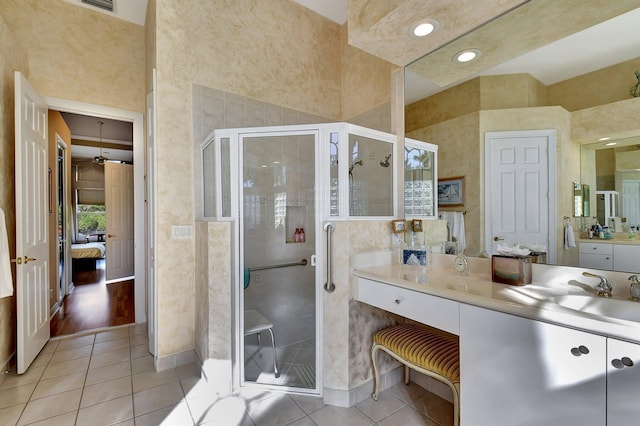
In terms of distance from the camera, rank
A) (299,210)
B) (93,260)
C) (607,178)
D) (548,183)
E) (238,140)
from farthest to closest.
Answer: (93,260) < (299,210) < (238,140) < (548,183) < (607,178)

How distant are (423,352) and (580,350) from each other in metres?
0.78

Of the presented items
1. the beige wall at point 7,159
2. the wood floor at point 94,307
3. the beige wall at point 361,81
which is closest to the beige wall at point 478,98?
the beige wall at point 361,81

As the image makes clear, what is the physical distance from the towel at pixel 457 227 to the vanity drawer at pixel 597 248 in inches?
22.8

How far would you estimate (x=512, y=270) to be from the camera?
147 cm

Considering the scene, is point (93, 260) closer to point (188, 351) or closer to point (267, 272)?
point (188, 351)

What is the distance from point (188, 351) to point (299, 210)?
155 centimetres

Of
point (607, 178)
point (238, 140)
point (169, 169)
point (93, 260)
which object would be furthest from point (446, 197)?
point (93, 260)

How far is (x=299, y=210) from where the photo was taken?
240cm

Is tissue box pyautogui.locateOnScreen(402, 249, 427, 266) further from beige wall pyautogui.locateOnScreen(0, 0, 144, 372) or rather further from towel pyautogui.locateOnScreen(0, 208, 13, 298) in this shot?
beige wall pyautogui.locateOnScreen(0, 0, 144, 372)

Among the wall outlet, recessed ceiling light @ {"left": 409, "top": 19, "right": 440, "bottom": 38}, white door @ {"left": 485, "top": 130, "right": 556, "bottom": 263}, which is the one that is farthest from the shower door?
white door @ {"left": 485, "top": 130, "right": 556, "bottom": 263}

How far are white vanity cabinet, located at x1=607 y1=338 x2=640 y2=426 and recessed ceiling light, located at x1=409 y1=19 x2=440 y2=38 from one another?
5.64 ft

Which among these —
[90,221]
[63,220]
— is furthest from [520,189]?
[90,221]

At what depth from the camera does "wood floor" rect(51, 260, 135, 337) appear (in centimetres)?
320

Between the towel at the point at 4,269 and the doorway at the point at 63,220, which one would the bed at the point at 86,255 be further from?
the towel at the point at 4,269
